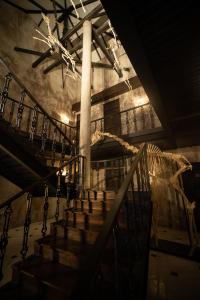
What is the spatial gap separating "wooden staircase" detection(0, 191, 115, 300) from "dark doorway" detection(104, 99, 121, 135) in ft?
21.0

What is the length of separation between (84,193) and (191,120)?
358 cm

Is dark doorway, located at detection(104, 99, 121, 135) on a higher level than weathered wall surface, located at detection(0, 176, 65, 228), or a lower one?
higher

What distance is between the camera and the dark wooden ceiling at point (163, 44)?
6.57 feet

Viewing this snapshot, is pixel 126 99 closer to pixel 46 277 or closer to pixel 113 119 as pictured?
pixel 113 119

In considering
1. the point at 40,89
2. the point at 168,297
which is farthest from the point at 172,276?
the point at 40,89

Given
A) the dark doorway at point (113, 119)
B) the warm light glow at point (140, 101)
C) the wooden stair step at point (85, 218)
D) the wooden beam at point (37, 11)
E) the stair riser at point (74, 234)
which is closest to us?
the stair riser at point (74, 234)

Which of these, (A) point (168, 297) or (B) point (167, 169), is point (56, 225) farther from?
(B) point (167, 169)

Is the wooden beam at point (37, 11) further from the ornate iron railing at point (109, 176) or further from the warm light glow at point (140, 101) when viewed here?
the ornate iron railing at point (109, 176)

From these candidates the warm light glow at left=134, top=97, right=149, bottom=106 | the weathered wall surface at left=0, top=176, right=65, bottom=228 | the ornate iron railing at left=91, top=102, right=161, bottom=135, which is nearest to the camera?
the weathered wall surface at left=0, top=176, right=65, bottom=228

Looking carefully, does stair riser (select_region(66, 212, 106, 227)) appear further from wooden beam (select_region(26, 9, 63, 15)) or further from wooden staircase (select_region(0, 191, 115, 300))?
wooden beam (select_region(26, 9, 63, 15))

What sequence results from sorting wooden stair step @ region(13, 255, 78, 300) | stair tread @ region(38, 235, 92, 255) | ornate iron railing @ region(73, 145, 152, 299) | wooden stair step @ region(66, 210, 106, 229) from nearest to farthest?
ornate iron railing @ region(73, 145, 152, 299) → wooden stair step @ region(13, 255, 78, 300) → stair tread @ region(38, 235, 92, 255) → wooden stair step @ region(66, 210, 106, 229)

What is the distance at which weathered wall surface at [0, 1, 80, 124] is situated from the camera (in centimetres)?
758

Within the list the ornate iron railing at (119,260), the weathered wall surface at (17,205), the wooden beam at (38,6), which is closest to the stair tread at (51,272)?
the ornate iron railing at (119,260)

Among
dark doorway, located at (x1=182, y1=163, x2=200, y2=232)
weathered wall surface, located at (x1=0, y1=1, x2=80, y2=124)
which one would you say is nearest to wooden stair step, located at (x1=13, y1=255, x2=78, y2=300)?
dark doorway, located at (x1=182, y1=163, x2=200, y2=232)
